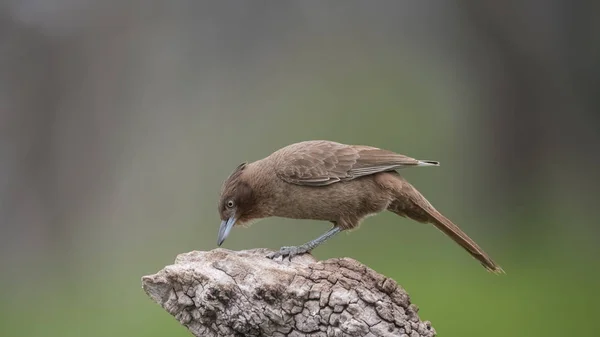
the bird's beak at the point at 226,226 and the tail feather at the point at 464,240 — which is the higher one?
the tail feather at the point at 464,240

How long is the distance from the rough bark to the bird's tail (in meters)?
0.99

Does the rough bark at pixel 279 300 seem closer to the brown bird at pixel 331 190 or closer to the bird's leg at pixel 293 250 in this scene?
the bird's leg at pixel 293 250

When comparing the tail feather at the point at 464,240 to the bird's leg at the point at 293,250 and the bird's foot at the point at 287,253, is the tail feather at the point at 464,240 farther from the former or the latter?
the bird's foot at the point at 287,253

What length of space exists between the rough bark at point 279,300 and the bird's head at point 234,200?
30.0 inches

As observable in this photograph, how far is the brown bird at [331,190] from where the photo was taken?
455cm

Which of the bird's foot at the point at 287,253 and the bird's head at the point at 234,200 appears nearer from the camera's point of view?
the bird's foot at the point at 287,253

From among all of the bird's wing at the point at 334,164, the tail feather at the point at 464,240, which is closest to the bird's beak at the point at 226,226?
the bird's wing at the point at 334,164

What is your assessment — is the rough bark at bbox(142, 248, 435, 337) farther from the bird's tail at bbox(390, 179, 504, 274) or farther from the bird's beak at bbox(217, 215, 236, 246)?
the bird's tail at bbox(390, 179, 504, 274)

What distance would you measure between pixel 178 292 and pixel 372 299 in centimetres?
98

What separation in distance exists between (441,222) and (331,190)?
74cm

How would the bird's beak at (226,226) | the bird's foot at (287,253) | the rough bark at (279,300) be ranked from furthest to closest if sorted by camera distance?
the bird's beak at (226,226)
the bird's foot at (287,253)
the rough bark at (279,300)

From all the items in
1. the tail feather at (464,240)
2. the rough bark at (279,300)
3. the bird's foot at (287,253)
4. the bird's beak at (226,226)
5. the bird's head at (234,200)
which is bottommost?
the rough bark at (279,300)

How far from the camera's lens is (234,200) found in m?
4.46

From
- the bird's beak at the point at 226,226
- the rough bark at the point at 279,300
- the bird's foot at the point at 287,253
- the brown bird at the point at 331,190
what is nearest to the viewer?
the rough bark at the point at 279,300
